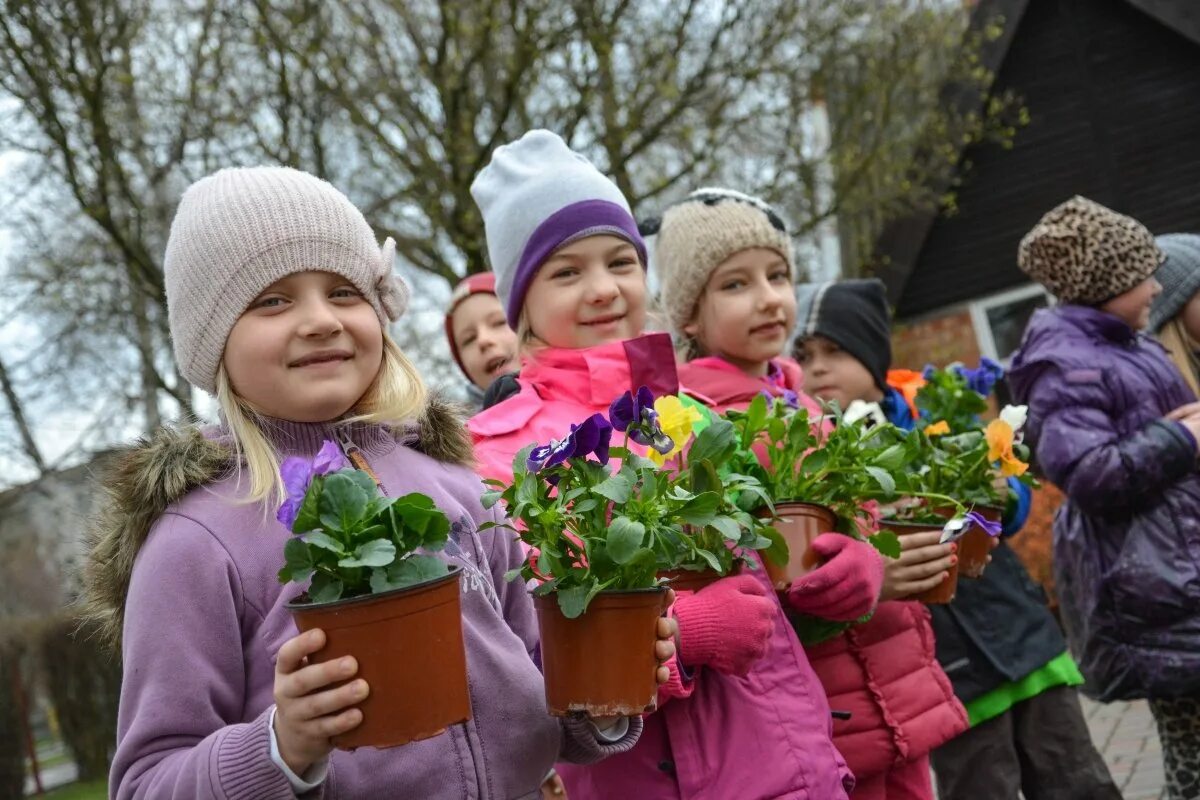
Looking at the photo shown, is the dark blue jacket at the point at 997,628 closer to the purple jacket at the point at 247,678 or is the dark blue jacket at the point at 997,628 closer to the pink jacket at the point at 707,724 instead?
the pink jacket at the point at 707,724

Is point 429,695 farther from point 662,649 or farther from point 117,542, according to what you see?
point 117,542

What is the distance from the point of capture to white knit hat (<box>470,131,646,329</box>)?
10.5 feet

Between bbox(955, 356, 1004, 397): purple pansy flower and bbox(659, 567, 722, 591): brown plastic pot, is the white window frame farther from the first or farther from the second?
bbox(659, 567, 722, 591): brown plastic pot

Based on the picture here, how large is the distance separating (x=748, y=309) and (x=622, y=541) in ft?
5.23

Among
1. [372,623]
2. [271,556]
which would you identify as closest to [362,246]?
[271,556]

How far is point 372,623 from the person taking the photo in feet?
5.67

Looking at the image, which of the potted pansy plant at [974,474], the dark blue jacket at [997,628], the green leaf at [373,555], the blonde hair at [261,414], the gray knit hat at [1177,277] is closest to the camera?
the green leaf at [373,555]

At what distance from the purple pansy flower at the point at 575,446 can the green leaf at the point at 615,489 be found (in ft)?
0.23

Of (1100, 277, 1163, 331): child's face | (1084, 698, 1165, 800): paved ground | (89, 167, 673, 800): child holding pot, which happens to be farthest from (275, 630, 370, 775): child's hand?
(1084, 698, 1165, 800): paved ground

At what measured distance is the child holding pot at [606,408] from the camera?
2.62 meters

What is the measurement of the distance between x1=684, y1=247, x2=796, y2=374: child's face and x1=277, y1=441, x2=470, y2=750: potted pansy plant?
72.8 inches

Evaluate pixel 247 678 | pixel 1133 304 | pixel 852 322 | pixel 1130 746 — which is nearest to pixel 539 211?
pixel 247 678

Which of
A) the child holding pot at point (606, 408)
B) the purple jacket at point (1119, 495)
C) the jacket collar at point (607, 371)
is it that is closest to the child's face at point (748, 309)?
the child holding pot at point (606, 408)

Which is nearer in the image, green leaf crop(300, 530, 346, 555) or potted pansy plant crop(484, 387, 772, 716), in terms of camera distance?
green leaf crop(300, 530, 346, 555)
